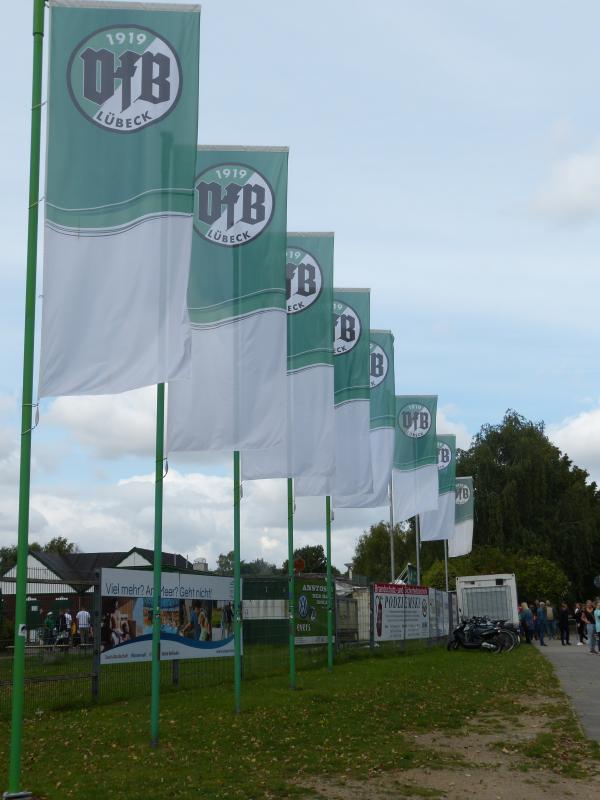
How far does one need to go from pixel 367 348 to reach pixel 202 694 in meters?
7.37

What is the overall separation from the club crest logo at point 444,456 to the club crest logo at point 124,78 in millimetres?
25754

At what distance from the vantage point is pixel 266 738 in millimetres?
11453

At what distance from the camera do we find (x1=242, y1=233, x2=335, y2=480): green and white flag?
1638 centimetres

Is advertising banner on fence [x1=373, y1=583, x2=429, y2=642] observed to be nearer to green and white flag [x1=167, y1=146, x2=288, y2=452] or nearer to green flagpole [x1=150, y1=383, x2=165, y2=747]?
green and white flag [x1=167, y1=146, x2=288, y2=452]

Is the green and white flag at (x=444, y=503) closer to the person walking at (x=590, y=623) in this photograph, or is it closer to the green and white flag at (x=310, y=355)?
the person walking at (x=590, y=623)

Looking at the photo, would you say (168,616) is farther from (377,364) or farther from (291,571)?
(377,364)

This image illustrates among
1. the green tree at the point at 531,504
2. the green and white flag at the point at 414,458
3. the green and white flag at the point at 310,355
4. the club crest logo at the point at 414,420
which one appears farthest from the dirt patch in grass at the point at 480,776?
the green tree at the point at 531,504

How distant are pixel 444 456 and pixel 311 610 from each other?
13177 millimetres

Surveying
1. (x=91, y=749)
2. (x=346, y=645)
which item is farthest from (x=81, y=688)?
(x=346, y=645)

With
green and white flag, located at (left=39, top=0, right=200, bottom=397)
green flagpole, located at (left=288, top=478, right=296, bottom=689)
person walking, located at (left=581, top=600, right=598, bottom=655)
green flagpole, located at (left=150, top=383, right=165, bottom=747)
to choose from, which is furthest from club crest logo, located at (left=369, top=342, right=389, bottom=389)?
person walking, located at (left=581, top=600, right=598, bottom=655)

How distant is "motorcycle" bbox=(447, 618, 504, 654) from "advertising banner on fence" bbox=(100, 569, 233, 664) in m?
14.6

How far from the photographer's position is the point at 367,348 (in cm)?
1962

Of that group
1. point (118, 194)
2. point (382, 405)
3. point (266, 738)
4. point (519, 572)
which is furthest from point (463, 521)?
point (118, 194)

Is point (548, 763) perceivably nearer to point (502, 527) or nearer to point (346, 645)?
point (346, 645)
